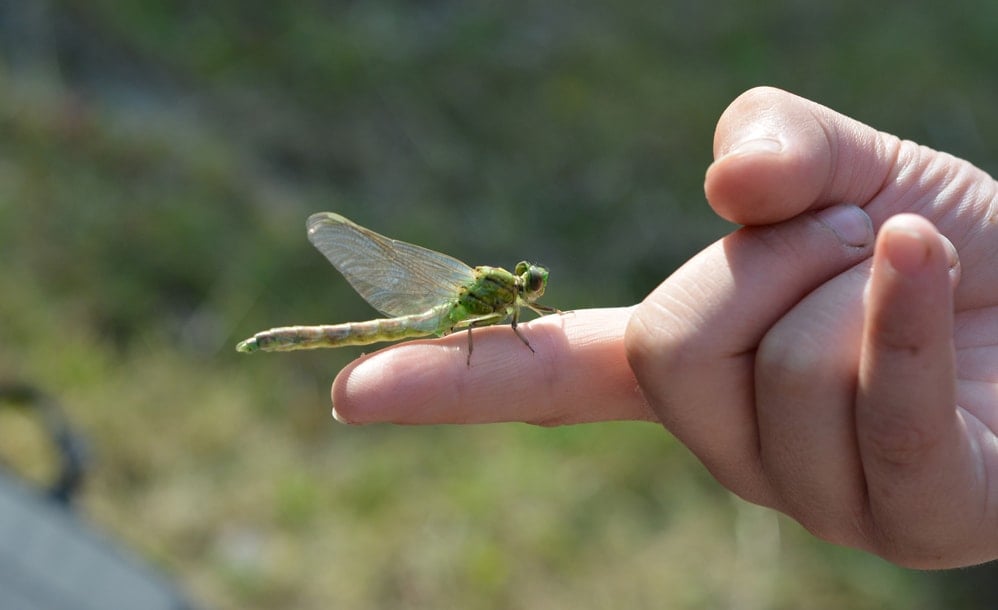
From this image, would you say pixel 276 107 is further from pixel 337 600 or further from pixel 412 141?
pixel 337 600

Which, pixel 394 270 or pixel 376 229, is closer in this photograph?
pixel 394 270

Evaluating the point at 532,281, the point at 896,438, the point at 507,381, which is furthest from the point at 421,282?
the point at 896,438

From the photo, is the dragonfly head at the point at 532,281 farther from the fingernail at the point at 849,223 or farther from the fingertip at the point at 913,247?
the fingertip at the point at 913,247

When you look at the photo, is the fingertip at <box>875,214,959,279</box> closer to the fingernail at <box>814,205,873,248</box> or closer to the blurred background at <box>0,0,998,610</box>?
the fingernail at <box>814,205,873,248</box>

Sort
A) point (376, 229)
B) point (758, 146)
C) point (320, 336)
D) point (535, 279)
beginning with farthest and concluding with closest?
1. point (376, 229)
2. point (535, 279)
3. point (320, 336)
4. point (758, 146)

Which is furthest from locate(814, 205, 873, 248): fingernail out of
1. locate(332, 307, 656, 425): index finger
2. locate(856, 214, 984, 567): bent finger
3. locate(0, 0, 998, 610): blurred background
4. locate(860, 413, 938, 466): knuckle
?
locate(0, 0, 998, 610): blurred background

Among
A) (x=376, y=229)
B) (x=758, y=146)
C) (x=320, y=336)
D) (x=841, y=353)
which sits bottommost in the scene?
(x=841, y=353)

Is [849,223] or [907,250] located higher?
[849,223]

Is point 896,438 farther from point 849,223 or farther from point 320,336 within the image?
point 320,336
